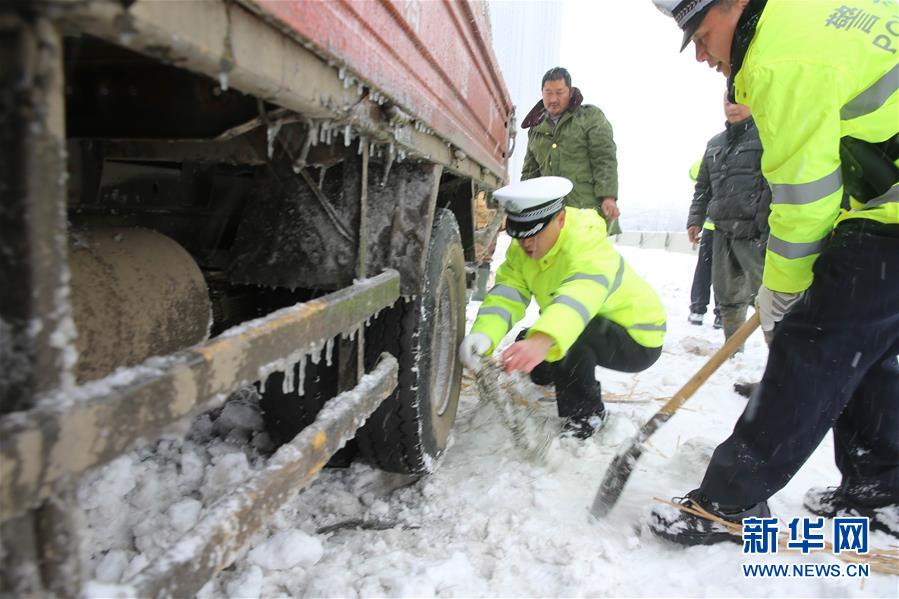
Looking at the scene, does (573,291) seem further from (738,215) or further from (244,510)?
(738,215)

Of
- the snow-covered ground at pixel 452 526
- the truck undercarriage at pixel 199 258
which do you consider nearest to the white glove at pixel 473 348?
the truck undercarriage at pixel 199 258

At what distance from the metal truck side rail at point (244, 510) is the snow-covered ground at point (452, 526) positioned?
0.34m

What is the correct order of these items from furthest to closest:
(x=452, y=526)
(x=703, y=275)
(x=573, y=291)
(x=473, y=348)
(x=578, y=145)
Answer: (x=703, y=275), (x=578, y=145), (x=473, y=348), (x=573, y=291), (x=452, y=526)

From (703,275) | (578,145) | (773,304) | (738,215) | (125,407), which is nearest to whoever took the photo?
(125,407)

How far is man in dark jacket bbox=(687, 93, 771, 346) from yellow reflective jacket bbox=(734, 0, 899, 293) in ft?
8.06

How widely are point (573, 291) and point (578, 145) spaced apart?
2616mm

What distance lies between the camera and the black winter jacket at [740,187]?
3906mm

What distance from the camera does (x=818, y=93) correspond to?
1.44 meters

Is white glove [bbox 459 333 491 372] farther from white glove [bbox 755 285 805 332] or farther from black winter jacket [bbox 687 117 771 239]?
black winter jacket [bbox 687 117 771 239]

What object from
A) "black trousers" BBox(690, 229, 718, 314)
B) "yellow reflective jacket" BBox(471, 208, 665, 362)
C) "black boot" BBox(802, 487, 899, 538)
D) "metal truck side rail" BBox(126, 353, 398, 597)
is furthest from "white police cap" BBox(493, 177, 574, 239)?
"black trousers" BBox(690, 229, 718, 314)

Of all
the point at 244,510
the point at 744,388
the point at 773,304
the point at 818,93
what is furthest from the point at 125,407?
the point at 744,388

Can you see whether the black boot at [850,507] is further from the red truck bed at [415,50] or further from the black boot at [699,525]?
the red truck bed at [415,50]

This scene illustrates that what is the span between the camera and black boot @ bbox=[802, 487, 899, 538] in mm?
1975

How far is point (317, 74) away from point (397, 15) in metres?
0.50
